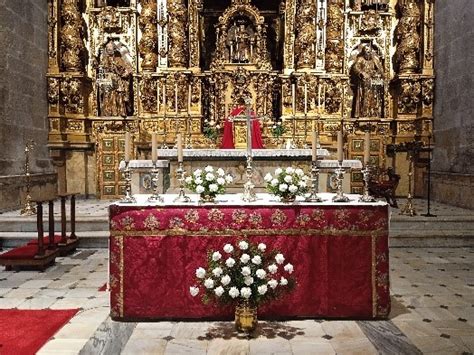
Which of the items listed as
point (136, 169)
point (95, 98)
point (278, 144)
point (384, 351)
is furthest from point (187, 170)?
point (384, 351)

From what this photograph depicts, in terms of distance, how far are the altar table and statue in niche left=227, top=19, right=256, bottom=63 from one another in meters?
8.29

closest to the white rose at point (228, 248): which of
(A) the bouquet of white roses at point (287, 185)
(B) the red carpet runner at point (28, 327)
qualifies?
(A) the bouquet of white roses at point (287, 185)

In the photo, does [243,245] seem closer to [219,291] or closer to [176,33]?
[219,291]

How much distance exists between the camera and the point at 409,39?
508 inches

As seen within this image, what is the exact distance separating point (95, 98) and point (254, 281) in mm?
9941

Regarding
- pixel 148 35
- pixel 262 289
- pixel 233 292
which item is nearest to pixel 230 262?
pixel 233 292

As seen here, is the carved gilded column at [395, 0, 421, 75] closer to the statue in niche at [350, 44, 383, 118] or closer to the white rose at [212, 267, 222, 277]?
the statue in niche at [350, 44, 383, 118]

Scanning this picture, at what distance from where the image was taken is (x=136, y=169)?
9016 millimetres

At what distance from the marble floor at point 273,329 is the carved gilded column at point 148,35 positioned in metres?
7.48

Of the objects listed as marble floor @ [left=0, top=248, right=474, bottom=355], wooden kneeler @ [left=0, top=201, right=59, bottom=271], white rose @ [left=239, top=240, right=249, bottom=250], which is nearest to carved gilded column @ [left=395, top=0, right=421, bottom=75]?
marble floor @ [left=0, top=248, right=474, bottom=355]

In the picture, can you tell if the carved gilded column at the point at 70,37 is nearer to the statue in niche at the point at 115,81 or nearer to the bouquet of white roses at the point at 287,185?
the statue in niche at the point at 115,81

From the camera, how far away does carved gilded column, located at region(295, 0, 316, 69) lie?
12.5m

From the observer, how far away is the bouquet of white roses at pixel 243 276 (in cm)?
436

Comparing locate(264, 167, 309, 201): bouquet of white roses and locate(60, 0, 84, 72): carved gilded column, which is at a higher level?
locate(60, 0, 84, 72): carved gilded column
